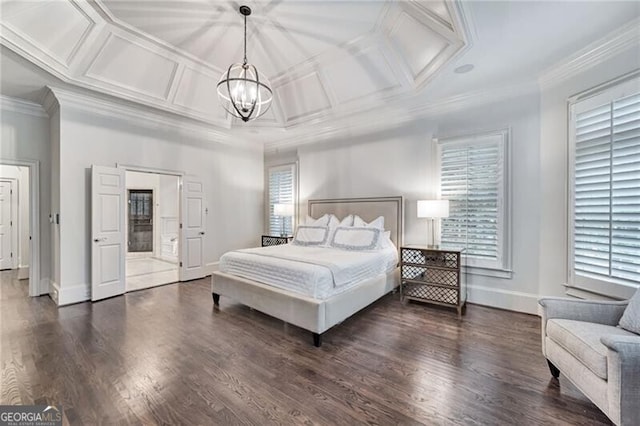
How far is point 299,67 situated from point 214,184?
9.75ft

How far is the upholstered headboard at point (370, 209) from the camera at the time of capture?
4.51 m

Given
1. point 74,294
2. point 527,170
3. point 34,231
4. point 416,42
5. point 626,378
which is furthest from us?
point 34,231

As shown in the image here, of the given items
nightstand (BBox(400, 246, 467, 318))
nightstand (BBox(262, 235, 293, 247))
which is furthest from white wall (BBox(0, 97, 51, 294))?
nightstand (BBox(400, 246, 467, 318))

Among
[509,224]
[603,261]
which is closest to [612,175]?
[603,261]

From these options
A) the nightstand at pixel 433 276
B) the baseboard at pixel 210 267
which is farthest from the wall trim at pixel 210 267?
the nightstand at pixel 433 276

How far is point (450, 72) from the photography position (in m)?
3.31

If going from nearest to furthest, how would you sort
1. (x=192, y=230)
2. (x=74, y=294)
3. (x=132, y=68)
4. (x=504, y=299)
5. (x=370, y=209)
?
1. (x=504, y=299)
2. (x=132, y=68)
3. (x=74, y=294)
4. (x=370, y=209)
5. (x=192, y=230)

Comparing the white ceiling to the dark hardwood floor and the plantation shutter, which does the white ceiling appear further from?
the dark hardwood floor

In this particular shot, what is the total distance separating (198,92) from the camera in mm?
4590

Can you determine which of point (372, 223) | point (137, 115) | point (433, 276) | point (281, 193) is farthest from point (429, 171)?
point (137, 115)

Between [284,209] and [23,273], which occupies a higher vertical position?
[284,209]

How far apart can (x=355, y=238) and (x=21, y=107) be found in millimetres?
5488

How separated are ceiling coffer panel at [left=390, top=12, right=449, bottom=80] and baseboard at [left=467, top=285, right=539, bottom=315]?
3.09 meters

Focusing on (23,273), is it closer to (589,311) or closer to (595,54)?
(589,311)
